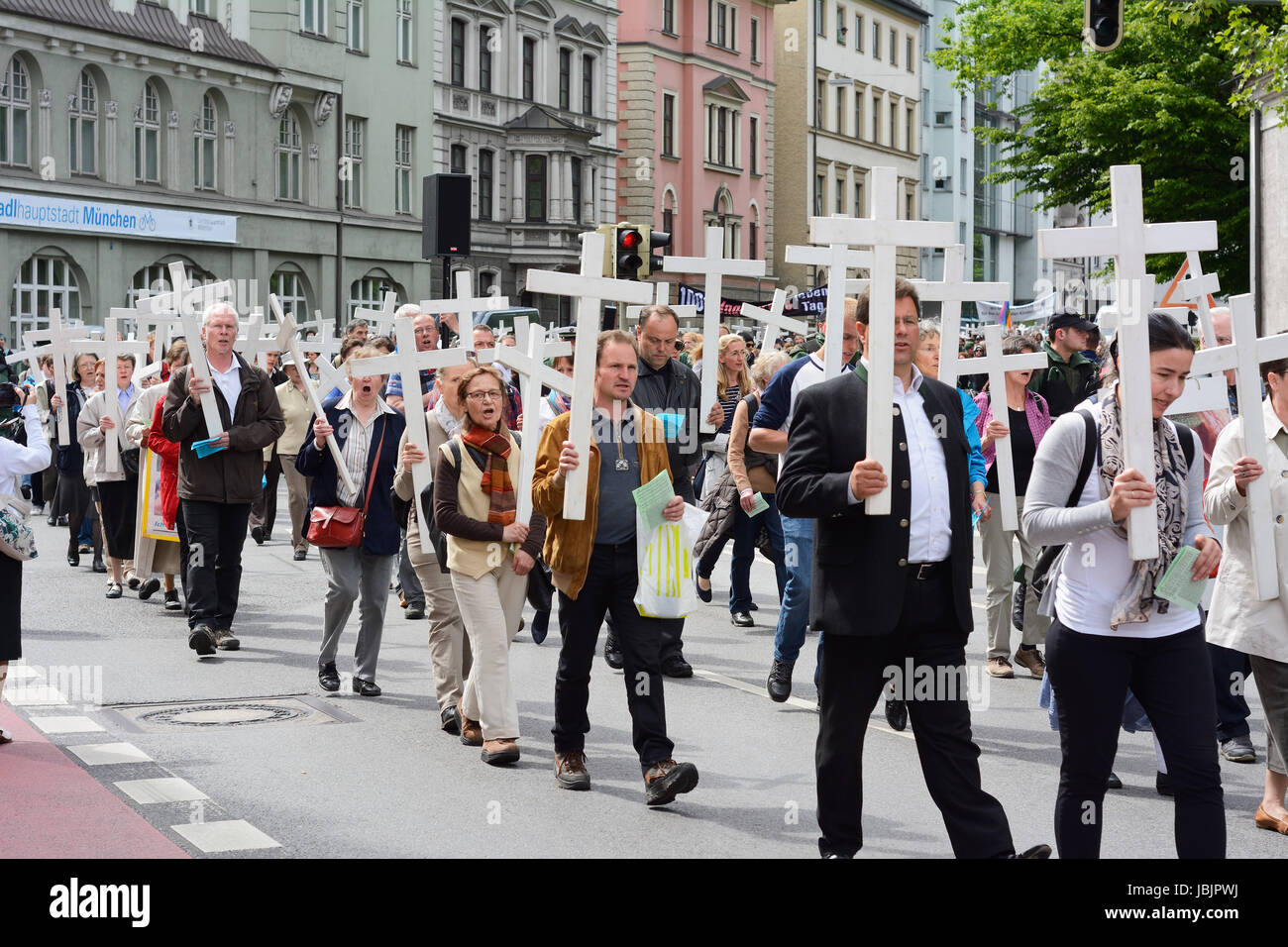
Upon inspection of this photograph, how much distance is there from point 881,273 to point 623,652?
98.0 inches

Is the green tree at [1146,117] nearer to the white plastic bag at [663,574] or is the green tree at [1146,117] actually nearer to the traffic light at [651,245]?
the traffic light at [651,245]

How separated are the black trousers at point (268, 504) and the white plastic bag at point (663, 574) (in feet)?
34.8

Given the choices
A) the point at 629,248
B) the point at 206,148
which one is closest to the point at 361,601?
the point at 629,248

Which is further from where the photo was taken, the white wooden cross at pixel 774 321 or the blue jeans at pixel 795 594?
the white wooden cross at pixel 774 321

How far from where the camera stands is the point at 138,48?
38062 mm

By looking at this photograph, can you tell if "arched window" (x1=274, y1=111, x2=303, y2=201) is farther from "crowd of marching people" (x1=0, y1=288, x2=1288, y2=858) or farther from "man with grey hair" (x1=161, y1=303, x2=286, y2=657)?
"man with grey hair" (x1=161, y1=303, x2=286, y2=657)

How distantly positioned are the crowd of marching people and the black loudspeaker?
13.0 ft

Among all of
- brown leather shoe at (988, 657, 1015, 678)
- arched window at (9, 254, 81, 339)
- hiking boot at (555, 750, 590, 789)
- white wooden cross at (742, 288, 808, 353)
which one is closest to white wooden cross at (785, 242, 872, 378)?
hiking boot at (555, 750, 590, 789)

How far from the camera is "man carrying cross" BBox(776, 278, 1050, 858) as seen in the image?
558cm

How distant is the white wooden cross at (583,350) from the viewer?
23.8ft

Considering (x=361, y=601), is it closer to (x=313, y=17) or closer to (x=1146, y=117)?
(x=1146, y=117)

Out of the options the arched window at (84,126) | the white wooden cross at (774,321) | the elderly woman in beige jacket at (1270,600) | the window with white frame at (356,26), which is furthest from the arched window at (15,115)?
the elderly woman in beige jacket at (1270,600)

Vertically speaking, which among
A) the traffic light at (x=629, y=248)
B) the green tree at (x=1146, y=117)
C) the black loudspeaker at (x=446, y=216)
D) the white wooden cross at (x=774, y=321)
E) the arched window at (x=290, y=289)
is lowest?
the white wooden cross at (x=774, y=321)

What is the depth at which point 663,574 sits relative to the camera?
24.4ft
